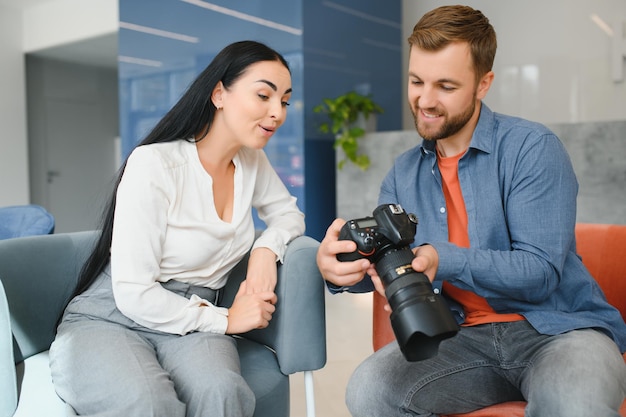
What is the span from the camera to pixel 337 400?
7.15ft

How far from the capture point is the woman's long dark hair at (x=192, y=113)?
1.41 m

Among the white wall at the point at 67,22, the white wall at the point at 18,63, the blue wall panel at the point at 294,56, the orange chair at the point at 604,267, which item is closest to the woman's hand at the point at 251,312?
the orange chair at the point at 604,267

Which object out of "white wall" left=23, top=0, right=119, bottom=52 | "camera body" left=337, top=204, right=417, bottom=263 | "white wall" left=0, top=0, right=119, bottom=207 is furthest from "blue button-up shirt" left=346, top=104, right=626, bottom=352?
"white wall" left=0, top=0, right=119, bottom=207

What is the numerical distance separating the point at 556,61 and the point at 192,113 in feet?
13.3

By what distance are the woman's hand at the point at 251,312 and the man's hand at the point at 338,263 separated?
0.17m

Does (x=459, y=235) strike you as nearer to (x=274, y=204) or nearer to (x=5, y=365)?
(x=274, y=204)

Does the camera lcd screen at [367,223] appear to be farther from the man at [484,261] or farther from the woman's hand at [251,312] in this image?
the woman's hand at [251,312]

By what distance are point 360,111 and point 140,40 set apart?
2.25 m

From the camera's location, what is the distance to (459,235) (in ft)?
4.44

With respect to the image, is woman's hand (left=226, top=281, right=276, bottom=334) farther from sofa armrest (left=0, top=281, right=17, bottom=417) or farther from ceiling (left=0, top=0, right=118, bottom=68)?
ceiling (left=0, top=0, right=118, bottom=68)

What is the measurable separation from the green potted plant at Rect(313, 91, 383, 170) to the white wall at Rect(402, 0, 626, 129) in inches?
44.7

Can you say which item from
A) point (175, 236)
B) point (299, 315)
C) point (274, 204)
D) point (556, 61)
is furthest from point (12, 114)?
point (299, 315)

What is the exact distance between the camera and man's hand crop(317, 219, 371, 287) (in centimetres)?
113

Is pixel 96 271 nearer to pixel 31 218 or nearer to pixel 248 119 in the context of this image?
pixel 248 119
